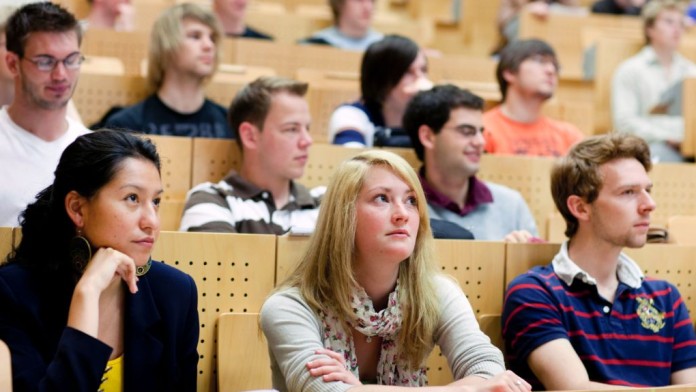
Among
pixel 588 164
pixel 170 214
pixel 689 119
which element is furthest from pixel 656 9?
pixel 170 214

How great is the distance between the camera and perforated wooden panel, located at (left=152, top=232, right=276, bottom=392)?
2.12 metres

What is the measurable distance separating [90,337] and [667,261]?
5.01 feet

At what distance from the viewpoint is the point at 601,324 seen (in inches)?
87.0

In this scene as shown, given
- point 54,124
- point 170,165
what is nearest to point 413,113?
point 170,165

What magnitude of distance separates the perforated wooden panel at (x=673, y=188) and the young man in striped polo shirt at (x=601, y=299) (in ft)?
3.13

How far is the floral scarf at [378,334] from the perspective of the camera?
1909 millimetres

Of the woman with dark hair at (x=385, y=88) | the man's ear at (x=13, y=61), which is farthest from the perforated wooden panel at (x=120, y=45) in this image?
the man's ear at (x=13, y=61)

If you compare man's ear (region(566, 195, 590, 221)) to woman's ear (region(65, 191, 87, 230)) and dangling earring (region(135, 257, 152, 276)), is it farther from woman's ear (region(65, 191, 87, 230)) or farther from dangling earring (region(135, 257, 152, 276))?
woman's ear (region(65, 191, 87, 230))

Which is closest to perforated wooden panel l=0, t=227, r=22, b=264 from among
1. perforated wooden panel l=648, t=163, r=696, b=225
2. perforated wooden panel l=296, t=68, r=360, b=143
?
perforated wooden panel l=296, t=68, r=360, b=143

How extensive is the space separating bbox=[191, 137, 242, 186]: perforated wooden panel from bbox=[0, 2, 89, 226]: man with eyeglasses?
1.48 feet

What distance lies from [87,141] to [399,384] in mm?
769

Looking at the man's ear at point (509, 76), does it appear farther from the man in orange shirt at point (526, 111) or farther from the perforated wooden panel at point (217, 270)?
the perforated wooden panel at point (217, 270)

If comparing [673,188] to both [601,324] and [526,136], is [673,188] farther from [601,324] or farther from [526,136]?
[601,324]

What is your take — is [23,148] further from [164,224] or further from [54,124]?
[164,224]
